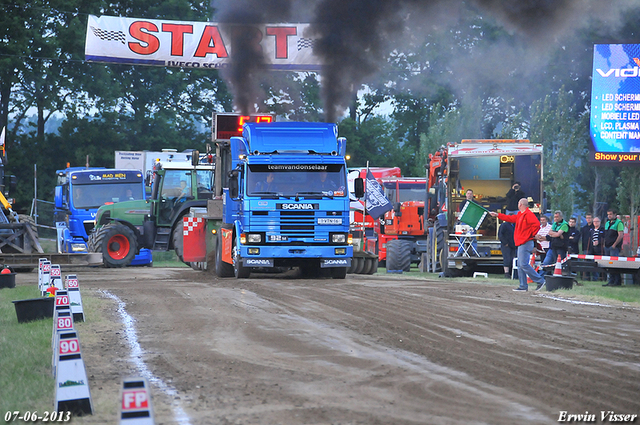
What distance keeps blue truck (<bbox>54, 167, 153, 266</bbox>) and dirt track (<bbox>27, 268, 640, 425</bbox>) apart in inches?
630

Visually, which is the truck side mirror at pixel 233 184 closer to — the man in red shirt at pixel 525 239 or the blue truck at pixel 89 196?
the man in red shirt at pixel 525 239

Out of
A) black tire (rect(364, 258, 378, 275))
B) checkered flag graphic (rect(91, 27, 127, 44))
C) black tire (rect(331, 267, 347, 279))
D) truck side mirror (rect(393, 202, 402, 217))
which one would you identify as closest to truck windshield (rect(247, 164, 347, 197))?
black tire (rect(331, 267, 347, 279))

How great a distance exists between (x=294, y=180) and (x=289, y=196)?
0.36m

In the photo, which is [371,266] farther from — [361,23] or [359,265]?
[361,23]

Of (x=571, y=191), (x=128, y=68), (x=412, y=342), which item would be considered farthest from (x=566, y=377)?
(x=128, y=68)

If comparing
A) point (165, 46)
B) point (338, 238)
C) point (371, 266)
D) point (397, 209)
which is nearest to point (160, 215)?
point (371, 266)

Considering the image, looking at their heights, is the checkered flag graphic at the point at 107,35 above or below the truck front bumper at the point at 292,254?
above

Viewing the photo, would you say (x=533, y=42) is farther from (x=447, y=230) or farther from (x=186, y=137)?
(x=186, y=137)

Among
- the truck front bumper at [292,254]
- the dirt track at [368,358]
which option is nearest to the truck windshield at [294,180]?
the truck front bumper at [292,254]

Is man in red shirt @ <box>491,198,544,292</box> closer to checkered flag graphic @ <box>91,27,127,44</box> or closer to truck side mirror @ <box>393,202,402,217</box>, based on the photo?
truck side mirror @ <box>393,202,402,217</box>

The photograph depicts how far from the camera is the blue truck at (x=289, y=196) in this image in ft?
61.0

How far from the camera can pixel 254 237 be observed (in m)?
18.6

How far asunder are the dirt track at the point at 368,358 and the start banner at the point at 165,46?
17.6 metres

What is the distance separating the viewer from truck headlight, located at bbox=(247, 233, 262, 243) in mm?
18594
